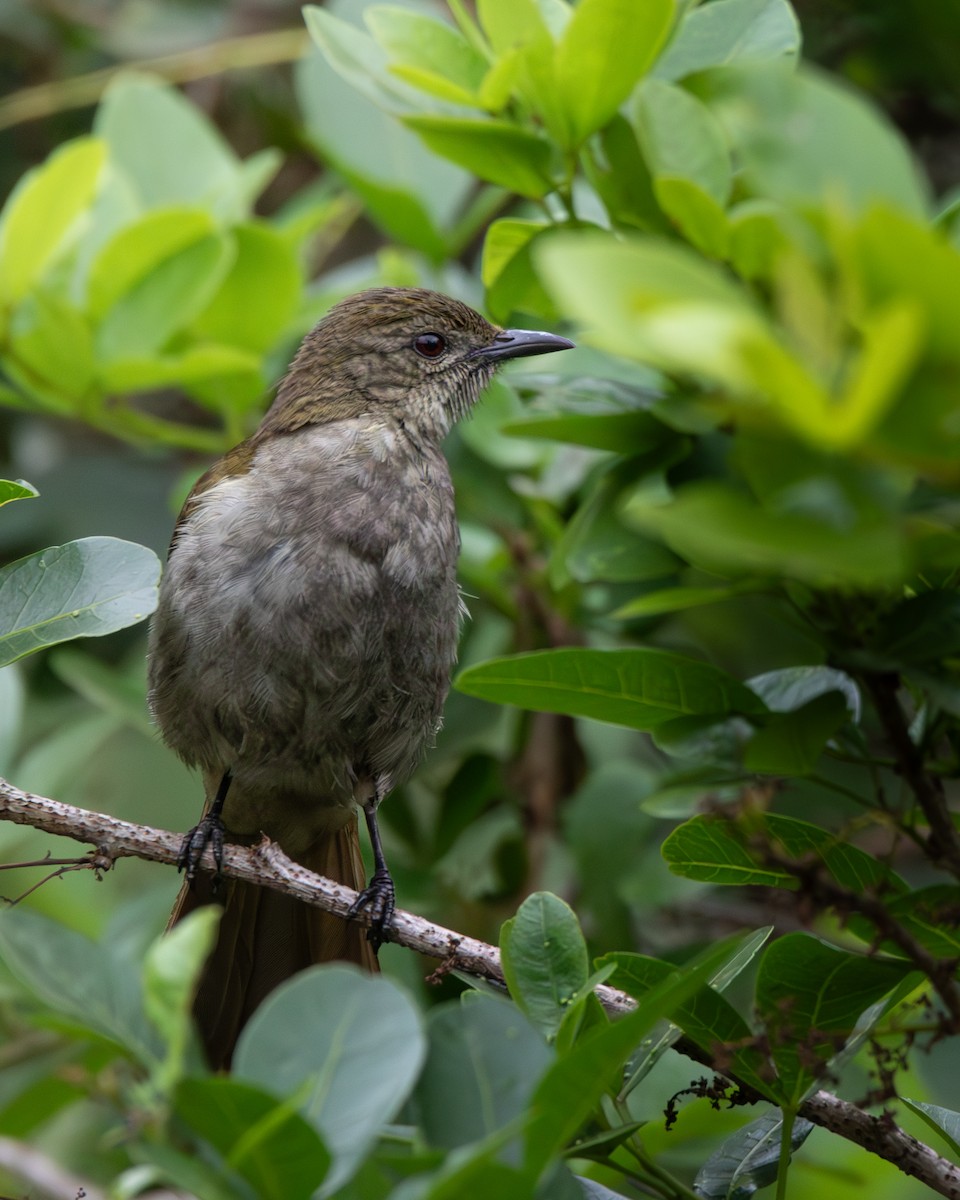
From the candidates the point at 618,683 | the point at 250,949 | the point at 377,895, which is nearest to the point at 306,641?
the point at 377,895

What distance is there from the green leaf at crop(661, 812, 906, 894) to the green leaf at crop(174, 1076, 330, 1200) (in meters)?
0.91

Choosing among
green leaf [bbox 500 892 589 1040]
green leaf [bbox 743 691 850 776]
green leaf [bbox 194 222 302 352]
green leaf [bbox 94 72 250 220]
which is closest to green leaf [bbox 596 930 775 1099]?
green leaf [bbox 500 892 589 1040]

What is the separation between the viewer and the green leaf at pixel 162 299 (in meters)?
3.86

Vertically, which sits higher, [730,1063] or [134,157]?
[134,157]

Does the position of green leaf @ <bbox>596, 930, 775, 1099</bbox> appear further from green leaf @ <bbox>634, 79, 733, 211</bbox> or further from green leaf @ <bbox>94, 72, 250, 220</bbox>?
Result: green leaf @ <bbox>94, 72, 250, 220</bbox>

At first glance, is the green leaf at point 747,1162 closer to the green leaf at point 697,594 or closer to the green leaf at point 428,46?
the green leaf at point 697,594

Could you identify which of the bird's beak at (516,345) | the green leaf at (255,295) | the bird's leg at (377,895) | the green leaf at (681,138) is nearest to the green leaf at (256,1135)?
the green leaf at (681,138)

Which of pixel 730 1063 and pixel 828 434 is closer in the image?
pixel 828 434

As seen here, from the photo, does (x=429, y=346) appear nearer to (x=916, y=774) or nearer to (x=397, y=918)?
(x=397, y=918)

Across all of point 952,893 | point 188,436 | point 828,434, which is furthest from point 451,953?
point 188,436

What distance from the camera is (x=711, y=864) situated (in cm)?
227

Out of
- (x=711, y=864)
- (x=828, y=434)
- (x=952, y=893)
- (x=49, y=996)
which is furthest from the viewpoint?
(x=711, y=864)

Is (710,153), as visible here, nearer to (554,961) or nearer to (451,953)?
(554,961)

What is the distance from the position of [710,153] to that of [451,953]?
4.89ft
